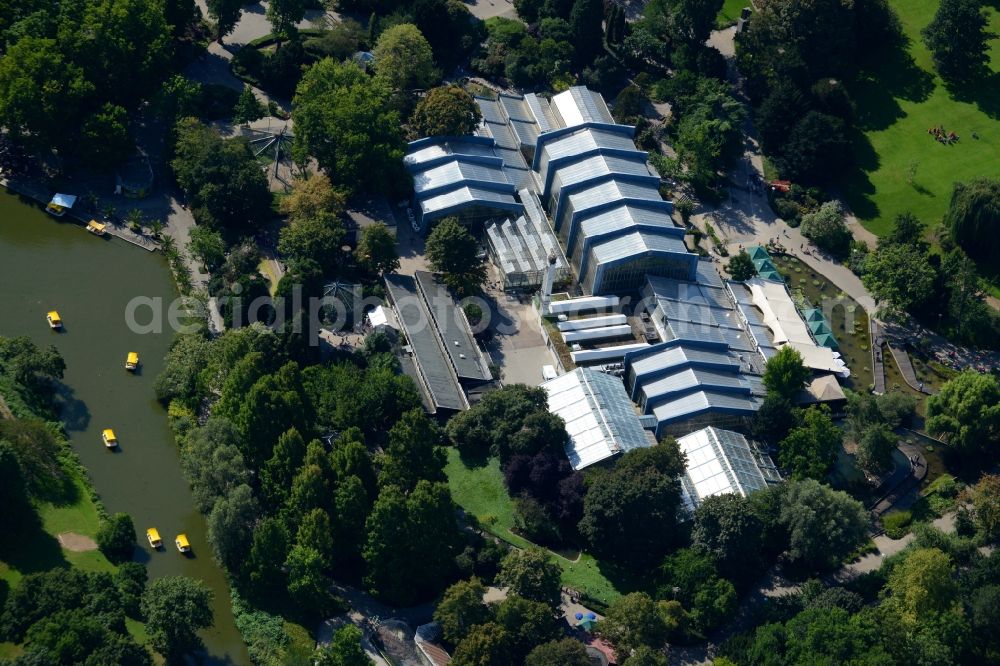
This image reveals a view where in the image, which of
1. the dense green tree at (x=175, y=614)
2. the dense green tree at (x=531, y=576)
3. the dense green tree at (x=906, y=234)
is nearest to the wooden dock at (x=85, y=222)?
the dense green tree at (x=175, y=614)

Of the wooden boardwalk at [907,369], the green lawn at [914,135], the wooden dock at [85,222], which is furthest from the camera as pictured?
the green lawn at [914,135]

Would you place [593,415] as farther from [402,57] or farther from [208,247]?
[402,57]

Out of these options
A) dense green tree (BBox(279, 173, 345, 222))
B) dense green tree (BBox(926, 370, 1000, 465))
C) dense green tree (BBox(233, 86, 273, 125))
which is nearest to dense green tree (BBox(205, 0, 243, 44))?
dense green tree (BBox(233, 86, 273, 125))

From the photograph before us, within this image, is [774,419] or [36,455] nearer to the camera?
[36,455]

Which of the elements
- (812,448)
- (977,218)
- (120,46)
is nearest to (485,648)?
(812,448)

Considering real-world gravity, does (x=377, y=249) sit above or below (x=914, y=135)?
above

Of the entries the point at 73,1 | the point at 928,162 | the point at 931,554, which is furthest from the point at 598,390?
the point at 73,1

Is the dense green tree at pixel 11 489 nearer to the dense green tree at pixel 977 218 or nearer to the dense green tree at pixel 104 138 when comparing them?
the dense green tree at pixel 104 138
